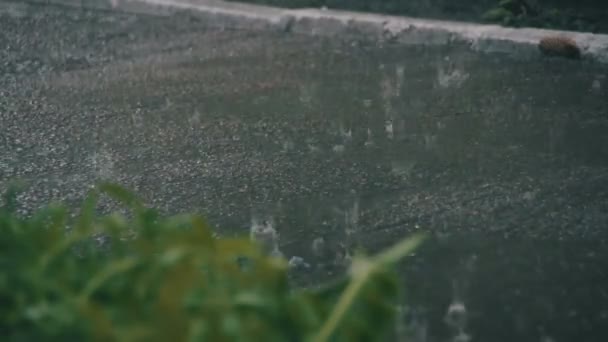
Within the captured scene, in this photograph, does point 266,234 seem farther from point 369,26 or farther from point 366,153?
point 369,26

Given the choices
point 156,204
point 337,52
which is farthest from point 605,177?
point 337,52

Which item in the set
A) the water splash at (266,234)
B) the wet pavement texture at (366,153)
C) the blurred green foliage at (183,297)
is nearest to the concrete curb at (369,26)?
the wet pavement texture at (366,153)

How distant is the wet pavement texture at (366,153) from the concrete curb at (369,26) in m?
0.18

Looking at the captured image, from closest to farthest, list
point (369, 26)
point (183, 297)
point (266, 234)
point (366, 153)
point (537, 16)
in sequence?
point (183, 297) < point (266, 234) < point (366, 153) < point (537, 16) < point (369, 26)

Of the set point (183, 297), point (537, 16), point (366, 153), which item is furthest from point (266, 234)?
point (537, 16)

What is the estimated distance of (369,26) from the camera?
383 inches

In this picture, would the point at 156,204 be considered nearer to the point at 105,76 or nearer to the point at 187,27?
the point at 105,76

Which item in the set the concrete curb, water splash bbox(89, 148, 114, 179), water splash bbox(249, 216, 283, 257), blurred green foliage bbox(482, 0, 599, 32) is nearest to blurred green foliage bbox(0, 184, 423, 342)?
water splash bbox(249, 216, 283, 257)

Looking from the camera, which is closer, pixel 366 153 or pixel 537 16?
pixel 366 153

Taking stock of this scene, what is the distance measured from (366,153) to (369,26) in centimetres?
360

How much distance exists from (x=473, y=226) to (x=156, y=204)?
1544 mm

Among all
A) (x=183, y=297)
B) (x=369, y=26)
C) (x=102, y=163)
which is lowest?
(x=102, y=163)

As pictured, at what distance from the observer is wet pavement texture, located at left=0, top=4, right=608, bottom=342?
4.54 meters

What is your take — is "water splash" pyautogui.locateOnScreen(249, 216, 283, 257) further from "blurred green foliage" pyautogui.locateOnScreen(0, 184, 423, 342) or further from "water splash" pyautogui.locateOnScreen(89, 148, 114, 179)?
"blurred green foliage" pyautogui.locateOnScreen(0, 184, 423, 342)
